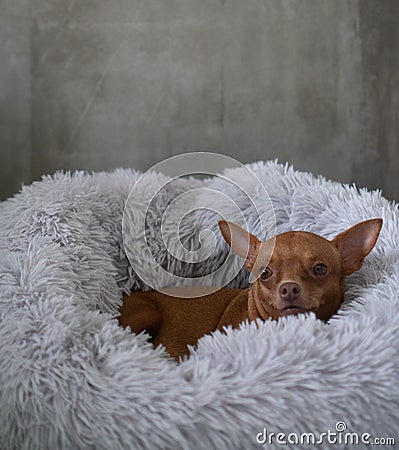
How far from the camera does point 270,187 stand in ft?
5.47

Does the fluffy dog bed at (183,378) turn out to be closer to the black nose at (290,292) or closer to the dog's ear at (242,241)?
the black nose at (290,292)

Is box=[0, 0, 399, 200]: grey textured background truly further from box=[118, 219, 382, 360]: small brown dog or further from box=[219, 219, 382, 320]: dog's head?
box=[219, 219, 382, 320]: dog's head

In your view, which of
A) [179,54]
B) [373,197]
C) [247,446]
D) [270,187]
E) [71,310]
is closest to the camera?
[247,446]

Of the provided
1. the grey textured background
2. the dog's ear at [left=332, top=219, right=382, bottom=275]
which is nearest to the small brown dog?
the dog's ear at [left=332, top=219, right=382, bottom=275]

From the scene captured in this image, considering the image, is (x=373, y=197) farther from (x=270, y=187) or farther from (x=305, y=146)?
(x=305, y=146)

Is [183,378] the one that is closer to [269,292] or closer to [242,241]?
[269,292]

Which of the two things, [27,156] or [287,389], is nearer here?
[287,389]

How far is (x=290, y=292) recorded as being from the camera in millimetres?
1196

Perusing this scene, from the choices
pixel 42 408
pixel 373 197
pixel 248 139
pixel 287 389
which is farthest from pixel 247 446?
pixel 248 139

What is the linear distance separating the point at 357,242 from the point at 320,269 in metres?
0.12

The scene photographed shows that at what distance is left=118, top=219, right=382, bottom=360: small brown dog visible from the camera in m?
1.24

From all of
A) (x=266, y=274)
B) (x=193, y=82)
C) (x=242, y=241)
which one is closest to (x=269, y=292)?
(x=266, y=274)

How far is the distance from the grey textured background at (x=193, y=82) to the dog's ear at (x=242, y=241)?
1.29 m

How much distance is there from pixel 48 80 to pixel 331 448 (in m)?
2.09
